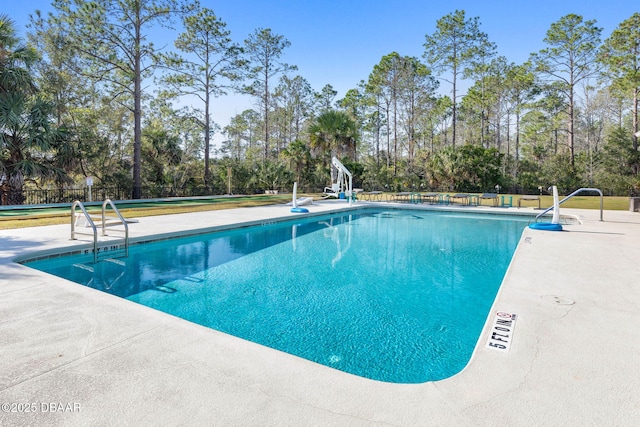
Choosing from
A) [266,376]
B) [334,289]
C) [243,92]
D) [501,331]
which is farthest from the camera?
[243,92]

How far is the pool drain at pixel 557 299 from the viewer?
356 cm

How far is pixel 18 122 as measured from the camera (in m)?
13.2

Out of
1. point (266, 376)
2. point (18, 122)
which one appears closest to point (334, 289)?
point (266, 376)

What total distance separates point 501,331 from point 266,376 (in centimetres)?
195

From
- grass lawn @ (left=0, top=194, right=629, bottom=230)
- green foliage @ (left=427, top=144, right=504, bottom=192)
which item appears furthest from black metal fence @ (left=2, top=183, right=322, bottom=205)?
green foliage @ (left=427, top=144, right=504, bottom=192)

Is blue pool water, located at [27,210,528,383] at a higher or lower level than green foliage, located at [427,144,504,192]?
lower

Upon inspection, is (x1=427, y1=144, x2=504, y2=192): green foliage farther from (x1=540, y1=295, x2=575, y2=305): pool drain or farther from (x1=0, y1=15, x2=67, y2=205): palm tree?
(x1=0, y1=15, x2=67, y2=205): palm tree

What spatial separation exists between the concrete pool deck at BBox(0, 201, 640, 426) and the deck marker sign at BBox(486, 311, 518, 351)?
5cm

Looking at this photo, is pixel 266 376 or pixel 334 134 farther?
pixel 334 134

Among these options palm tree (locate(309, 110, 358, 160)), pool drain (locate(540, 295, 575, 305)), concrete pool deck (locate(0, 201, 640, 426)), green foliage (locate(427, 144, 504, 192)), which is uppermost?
palm tree (locate(309, 110, 358, 160))

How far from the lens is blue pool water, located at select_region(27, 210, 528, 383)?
3.44m

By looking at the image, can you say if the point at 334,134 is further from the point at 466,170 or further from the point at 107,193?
the point at 107,193

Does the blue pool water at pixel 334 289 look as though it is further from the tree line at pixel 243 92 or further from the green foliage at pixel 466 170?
the green foliage at pixel 466 170

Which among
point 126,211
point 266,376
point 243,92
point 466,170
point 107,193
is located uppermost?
point 243,92
